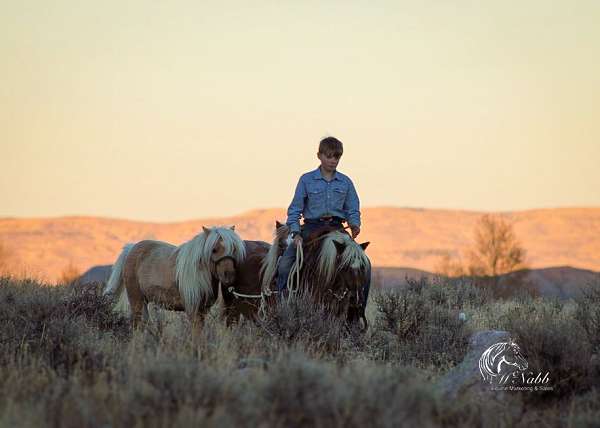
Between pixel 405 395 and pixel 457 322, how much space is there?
4.37 meters

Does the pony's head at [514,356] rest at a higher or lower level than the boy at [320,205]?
lower

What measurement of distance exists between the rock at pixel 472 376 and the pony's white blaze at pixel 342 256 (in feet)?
4.58

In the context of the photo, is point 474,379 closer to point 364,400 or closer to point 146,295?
point 364,400

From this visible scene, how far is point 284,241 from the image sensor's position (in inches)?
387

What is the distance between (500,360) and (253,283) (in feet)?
11.8

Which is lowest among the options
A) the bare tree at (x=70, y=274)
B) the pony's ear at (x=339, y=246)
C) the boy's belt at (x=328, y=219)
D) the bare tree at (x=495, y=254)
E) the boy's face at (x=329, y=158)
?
the bare tree at (x=70, y=274)

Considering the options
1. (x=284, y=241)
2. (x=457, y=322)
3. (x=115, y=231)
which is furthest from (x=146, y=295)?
(x=115, y=231)

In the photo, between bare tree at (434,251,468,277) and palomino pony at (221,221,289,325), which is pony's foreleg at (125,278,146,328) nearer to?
palomino pony at (221,221,289,325)

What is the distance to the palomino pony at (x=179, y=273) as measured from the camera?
10.0 metres

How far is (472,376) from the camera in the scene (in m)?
7.34

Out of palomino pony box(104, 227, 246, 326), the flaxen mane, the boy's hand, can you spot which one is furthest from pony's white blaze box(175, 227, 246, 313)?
the boy's hand

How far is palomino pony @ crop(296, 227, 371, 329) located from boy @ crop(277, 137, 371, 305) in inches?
16.7

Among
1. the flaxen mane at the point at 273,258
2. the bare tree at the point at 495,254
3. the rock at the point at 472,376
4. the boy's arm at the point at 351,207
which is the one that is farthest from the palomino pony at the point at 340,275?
the bare tree at the point at 495,254

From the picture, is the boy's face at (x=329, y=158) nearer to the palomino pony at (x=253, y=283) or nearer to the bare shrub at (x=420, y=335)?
the palomino pony at (x=253, y=283)
